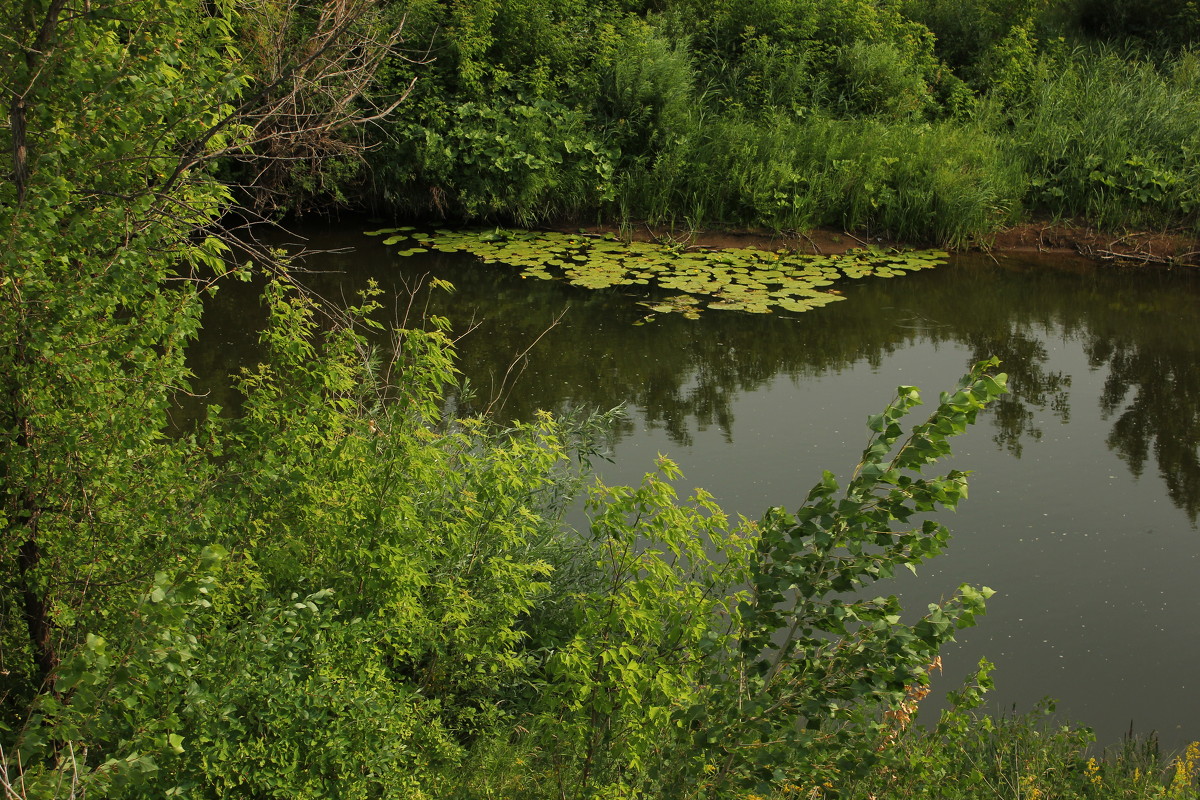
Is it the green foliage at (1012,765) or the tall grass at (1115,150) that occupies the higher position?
the tall grass at (1115,150)

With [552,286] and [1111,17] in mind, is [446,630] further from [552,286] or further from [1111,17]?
[1111,17]

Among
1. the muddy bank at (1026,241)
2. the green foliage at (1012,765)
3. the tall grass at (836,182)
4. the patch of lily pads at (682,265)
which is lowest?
the green foliage at (1012,765)

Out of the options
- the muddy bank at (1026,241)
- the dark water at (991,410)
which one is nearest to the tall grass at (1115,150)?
the muddy bank at (1026,241)

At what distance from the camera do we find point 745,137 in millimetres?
12219

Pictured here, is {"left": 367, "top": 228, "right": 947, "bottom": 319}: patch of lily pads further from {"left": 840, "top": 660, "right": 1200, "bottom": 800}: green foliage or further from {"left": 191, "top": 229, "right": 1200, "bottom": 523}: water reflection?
{"left": 840, "top": 660, "right": 1200, "bottom": 800}: green foliage

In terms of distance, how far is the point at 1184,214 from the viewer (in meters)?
11.9

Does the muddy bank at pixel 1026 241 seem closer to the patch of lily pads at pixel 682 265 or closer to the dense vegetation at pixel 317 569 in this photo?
the patch of lily pads at pixel 682 265

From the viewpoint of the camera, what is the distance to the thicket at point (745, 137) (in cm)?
1154

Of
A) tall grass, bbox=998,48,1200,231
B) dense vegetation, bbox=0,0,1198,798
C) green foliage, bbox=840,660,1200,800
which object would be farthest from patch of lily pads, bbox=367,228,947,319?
green foliage, bbox=840,660,1200,800

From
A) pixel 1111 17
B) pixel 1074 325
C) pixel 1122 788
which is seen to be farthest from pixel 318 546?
pixel 1111 17

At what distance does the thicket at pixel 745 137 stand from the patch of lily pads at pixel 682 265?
39 cm

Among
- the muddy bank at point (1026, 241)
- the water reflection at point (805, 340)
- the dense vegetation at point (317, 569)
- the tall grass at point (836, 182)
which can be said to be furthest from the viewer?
the tall grass at point (836, 182)

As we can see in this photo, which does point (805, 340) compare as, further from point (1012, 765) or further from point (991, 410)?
point (1012, 765)

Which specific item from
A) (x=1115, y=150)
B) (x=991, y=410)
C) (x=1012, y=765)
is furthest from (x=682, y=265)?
(x=1012, y=765)
